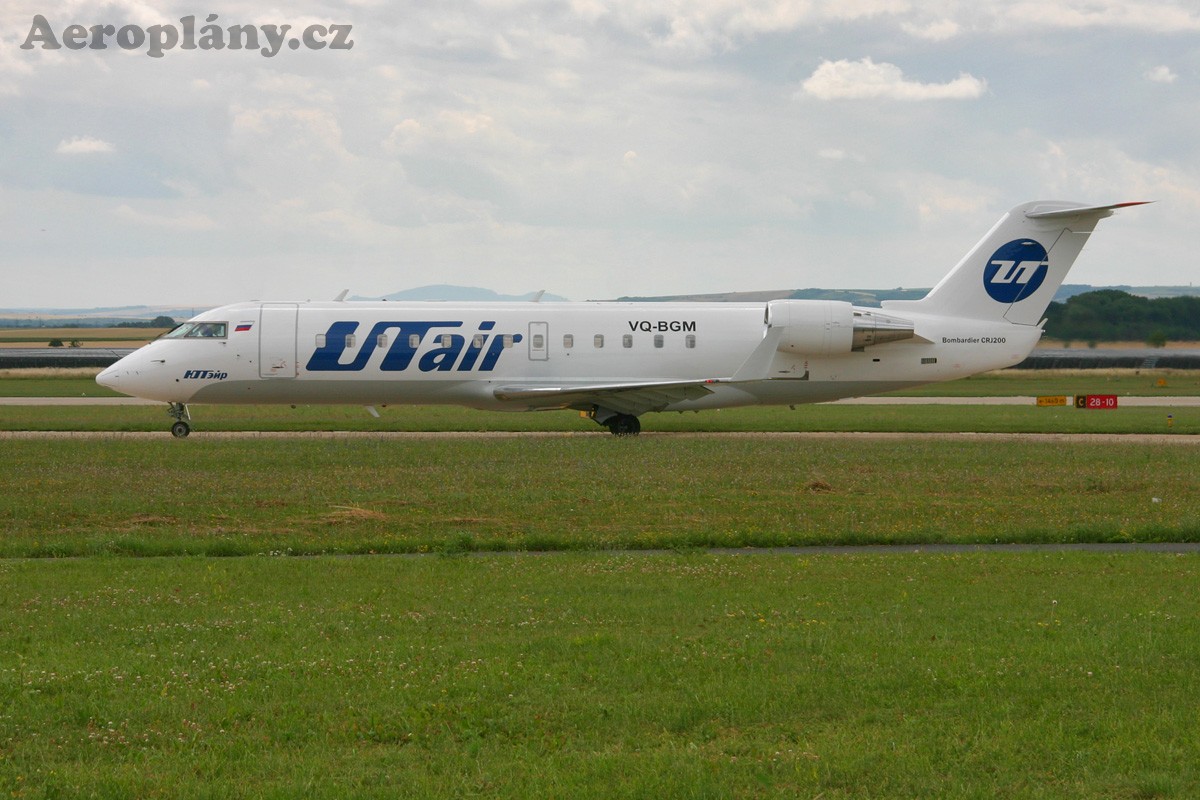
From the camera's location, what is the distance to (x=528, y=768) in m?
7.61

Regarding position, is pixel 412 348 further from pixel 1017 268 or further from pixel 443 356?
pixel 1017 268

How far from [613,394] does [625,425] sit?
4.00ft

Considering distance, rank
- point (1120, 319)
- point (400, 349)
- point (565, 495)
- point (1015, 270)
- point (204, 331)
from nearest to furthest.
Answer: point (565, 495), point (400, 349), point (204, 331), point (1015, 270), point (1120, 319)

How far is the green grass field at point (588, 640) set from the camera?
25.0 feet

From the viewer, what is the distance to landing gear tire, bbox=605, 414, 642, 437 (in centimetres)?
3381

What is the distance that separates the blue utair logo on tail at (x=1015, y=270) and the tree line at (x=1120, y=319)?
15781mm

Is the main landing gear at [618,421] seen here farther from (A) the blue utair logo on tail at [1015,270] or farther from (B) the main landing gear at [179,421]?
(B) the main landing gear at [179,421]

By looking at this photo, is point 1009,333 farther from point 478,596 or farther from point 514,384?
point 478,596

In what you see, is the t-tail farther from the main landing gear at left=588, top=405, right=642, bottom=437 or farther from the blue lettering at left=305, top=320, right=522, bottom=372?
the blue lettering at left=305, top=320, right=522, bottom=372

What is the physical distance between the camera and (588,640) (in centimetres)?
1054

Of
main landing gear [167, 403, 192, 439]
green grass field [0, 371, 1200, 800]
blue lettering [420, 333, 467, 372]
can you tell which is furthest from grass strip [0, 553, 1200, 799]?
main landing gear [167, 403, 192, 439]

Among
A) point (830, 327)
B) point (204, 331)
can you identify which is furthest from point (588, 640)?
point (204, 331)

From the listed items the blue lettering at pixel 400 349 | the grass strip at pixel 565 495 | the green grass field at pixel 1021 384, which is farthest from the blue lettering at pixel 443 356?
the green grass field at pixel 1021 384

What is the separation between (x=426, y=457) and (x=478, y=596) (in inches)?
567
